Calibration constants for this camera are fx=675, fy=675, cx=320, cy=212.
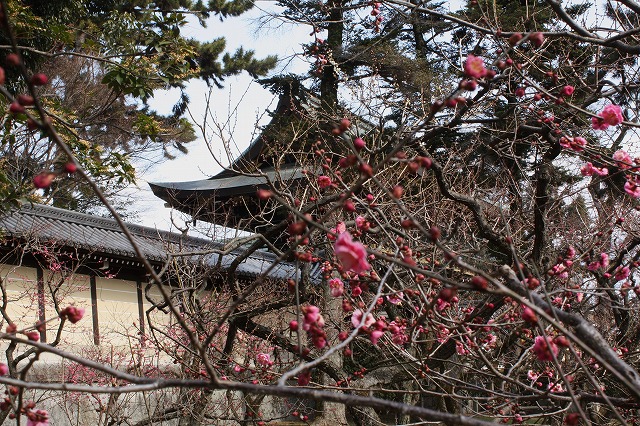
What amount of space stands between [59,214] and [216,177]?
4.23m

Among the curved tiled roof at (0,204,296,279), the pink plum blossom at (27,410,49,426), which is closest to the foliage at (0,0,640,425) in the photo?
the pink plum blossom at (27,410,49,426)

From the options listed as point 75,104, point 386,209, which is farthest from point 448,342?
point 75,104

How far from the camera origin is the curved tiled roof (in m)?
10.3

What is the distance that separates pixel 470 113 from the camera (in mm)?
7867

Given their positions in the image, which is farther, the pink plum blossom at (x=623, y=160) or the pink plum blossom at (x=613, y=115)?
the pink plum blossom at (x=623, y=160)

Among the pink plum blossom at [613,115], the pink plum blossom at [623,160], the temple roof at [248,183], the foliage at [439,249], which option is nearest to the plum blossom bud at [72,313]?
the foliage at [439,249]

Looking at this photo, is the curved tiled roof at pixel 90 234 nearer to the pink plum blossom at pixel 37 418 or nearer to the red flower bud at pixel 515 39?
the pink plum blossom at pixel 37 418

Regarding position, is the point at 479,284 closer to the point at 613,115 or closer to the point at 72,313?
the point at 72,313

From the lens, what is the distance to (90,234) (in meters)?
12.3

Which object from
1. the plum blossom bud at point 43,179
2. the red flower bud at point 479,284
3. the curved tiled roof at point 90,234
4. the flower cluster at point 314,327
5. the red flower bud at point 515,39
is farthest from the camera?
the curved tiled roof at point 90,234

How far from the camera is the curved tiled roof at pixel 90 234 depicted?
10312mm

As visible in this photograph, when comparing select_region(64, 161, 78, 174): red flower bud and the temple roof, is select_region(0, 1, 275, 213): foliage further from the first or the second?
the temple roof

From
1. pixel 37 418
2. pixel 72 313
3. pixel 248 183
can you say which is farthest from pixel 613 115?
pixel 248 183

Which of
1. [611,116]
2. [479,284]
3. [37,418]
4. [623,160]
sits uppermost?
[611,116]
